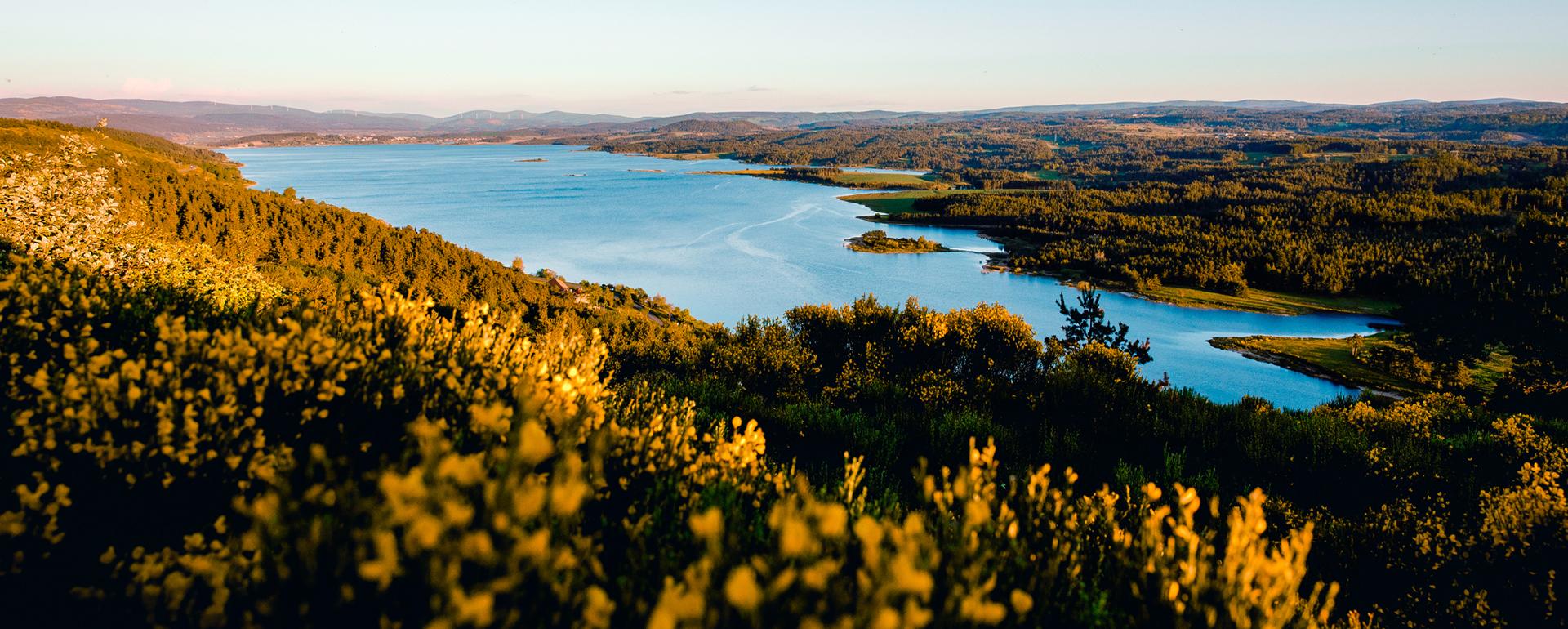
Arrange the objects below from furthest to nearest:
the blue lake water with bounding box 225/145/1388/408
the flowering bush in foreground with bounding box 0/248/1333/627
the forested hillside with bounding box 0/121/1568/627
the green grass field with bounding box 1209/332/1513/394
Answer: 1. the blue lake water with bounding box 225/145/1388/408
2. the green grass field with bounding box 1209/332/1513/394
3. the forested hillside with bounding box 0/121/1568/627
4. the flowering bush in foreground with bounding box 0/248/1333/627

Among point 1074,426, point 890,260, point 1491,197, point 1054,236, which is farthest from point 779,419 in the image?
point 1491,197

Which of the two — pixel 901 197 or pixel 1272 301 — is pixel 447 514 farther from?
pixel 901 197

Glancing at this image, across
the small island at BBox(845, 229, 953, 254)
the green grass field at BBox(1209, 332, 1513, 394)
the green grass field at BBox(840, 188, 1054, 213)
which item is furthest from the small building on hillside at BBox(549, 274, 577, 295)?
the green grass field at BBox(840, 188, 1054, 213)

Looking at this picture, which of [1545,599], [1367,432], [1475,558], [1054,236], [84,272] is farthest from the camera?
[1054,236]

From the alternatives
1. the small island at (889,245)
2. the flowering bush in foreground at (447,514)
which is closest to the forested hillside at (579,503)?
the flowering bush in foreground at (447,514)

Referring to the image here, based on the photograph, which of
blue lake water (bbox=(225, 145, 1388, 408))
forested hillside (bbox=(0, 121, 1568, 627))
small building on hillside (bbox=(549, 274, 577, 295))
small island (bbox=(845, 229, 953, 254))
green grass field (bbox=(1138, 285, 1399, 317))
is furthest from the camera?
small island (bbox=(845, 229, 953, 254))

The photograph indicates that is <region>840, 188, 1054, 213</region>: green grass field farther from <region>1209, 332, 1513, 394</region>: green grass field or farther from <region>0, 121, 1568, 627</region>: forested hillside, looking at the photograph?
<region>0, 121, 1568, 627</region>: forested hillside

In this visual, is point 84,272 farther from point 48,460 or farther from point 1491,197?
point 1491,197

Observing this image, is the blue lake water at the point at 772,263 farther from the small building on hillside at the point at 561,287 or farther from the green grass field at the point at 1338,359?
the small building on hillside at the point at 561,287

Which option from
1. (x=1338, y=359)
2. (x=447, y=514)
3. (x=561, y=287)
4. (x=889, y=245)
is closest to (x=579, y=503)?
(x=447, y=514)
